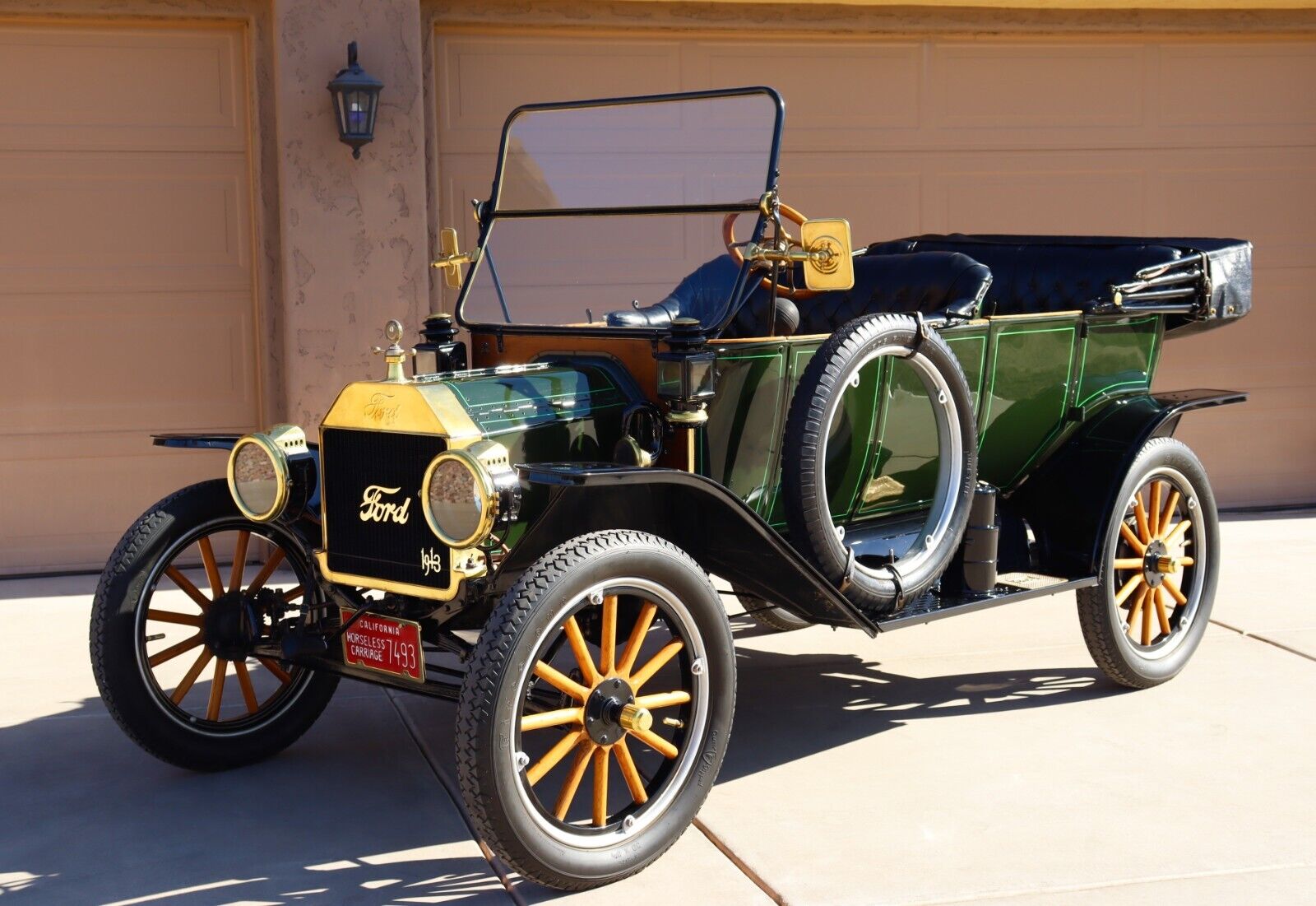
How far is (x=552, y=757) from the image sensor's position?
345 cm

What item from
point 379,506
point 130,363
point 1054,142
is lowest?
point 379,506

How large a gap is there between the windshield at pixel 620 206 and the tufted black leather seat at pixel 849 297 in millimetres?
13

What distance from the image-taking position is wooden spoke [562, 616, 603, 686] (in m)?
3.47

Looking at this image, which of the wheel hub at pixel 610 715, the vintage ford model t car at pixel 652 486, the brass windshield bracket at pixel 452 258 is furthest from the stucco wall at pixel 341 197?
the wheel hub at pixel 610 715

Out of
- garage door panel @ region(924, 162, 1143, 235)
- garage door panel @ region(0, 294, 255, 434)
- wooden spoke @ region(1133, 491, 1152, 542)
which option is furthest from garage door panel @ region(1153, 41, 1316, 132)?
garage door panel @ region(0, 294, 255, 434)

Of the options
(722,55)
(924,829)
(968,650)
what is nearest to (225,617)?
(924,829)

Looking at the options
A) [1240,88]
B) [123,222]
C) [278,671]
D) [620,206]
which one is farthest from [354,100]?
[1240,88]

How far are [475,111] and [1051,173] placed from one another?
300 centimetres

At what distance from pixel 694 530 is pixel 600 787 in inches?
31.6

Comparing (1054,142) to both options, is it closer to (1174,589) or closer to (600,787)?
(1174,589)

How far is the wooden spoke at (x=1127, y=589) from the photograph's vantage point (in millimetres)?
4902

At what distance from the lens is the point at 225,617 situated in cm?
417

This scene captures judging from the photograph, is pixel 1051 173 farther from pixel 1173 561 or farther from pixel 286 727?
pixel 286 727

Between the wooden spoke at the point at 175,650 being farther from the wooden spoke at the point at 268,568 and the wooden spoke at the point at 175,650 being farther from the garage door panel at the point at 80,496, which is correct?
the garage door panel at the point at 80,496
